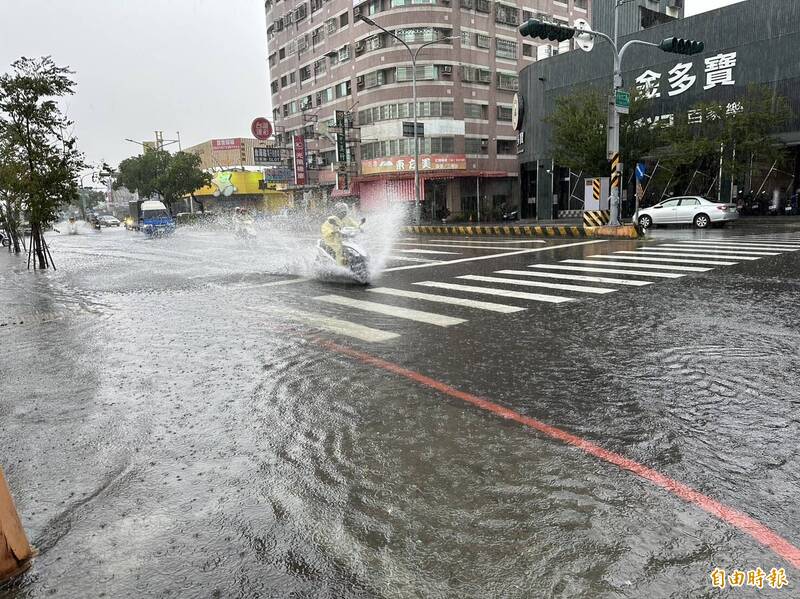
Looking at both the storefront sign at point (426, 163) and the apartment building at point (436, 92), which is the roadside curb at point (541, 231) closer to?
the apartment building at point (436, 92)

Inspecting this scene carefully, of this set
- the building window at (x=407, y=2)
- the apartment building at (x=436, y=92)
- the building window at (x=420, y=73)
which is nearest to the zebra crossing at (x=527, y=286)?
the apartment building at (x=436, y=92)

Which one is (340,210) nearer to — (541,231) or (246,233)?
(541,231)

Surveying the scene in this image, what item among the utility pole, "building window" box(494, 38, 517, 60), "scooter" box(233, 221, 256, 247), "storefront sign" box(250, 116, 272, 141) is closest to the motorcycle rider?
Answer: the utility pole

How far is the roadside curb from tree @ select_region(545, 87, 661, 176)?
5724 millimetres

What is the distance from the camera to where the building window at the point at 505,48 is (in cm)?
4875

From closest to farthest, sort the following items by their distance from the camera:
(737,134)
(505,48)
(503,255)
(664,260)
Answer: (664,260) < (503,255) < (737,134) < (505,48)

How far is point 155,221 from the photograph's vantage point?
3897 centimetres

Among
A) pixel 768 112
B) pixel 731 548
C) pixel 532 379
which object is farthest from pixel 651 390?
pixel 768 112

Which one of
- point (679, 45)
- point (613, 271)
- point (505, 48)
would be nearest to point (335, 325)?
point (613, 271)

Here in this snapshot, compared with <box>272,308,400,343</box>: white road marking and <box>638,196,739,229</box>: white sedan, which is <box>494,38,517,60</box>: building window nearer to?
<box>638,196,739,229</box>: white sedan

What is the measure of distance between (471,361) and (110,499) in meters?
3.55

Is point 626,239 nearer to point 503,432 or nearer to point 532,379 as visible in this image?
point 532,379

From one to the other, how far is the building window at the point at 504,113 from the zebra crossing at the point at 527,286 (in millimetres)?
36328

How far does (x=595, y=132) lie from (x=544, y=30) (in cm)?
1299
